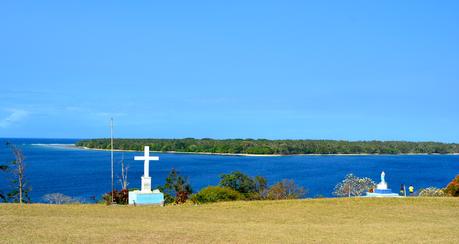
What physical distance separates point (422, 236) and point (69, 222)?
777 centimetres

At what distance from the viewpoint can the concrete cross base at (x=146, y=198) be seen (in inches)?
711

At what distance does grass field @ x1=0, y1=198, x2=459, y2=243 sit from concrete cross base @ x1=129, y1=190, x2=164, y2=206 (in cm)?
116

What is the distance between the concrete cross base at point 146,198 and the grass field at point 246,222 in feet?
3.80

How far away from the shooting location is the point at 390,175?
2921 inches

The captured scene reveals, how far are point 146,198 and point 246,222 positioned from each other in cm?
528

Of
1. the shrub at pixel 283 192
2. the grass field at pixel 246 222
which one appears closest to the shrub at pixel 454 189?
the grass field at pixel 246 222

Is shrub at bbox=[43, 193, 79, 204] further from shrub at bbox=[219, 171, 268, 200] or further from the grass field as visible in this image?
the grass field

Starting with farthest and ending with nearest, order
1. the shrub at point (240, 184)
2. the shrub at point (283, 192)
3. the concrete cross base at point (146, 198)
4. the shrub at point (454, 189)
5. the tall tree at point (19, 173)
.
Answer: the shrub at point (240, 184) → the shrub at point (283, 192) → the tall tree at point (19, 173) → the shrub at point (454, 189) → the concrete cross base at point (146, 198)

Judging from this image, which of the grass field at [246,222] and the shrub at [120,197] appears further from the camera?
the shrub at [120,197]

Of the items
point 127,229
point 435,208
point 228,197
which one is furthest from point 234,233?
point 228,197

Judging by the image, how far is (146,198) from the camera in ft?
59.5

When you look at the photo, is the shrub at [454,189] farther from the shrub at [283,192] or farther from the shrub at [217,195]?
the shrub at [217,195]

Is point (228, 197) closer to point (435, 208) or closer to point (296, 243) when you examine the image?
point (435, 208)

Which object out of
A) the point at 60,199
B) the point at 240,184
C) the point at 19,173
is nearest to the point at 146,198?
the point at 19,173
